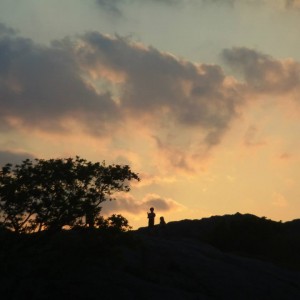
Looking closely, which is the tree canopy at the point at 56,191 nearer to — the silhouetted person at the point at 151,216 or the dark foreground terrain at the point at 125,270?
the dark foreground terrain at the point at 125,270

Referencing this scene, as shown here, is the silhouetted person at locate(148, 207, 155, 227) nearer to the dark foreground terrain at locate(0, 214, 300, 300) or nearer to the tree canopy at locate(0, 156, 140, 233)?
the dark foreground terrain at locate(0, 214, 300, 300)

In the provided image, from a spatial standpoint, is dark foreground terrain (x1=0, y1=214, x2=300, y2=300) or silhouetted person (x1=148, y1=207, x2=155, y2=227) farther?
silhouetted person (x1=148, y1=207, x2=155, y2=227)

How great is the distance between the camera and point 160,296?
35.0 meters

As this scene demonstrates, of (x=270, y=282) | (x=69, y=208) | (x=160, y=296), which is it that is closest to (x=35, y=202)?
(x=69, y=208)

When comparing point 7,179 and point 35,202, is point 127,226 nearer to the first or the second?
point 35,202

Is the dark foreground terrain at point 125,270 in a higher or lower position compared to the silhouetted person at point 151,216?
lower

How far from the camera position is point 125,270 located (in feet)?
123

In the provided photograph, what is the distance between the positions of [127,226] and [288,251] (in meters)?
44.6

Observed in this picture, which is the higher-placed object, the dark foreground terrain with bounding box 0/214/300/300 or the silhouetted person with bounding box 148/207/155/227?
the silhouetted person with bounding box 148/207/155/227

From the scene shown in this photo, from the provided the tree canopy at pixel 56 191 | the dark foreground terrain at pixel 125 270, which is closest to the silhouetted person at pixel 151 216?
the dark foreground terrain at pixel 125 270

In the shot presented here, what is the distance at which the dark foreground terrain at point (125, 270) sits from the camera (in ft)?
99.1

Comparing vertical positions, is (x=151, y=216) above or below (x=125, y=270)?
above

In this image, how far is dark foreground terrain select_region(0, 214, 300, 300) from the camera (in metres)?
30.2

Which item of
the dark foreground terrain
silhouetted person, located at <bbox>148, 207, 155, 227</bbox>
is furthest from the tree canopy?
silhouetted person, located at <bbox>148, 207, 155, 227</bbox>
